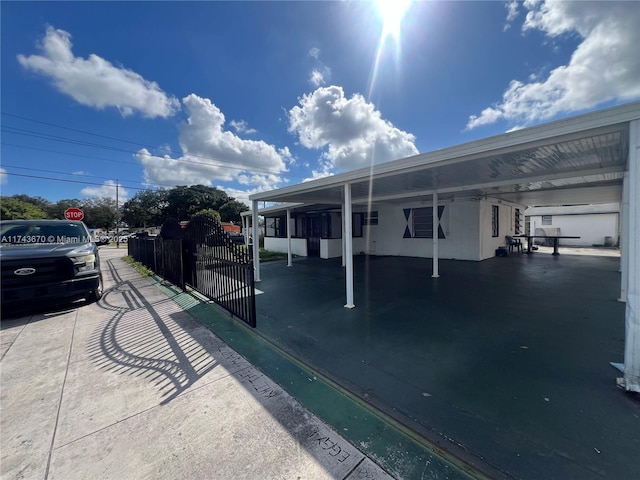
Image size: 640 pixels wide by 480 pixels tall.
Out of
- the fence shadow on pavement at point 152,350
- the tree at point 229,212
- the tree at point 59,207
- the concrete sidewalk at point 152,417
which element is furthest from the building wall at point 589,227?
the tree at point 59,207

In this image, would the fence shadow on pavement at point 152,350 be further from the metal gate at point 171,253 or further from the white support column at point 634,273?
the white support column at point 634,273

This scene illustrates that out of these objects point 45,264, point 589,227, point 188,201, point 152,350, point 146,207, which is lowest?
point 152,350

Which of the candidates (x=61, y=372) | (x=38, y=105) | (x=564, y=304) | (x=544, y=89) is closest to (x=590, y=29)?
(x=544, y=89)

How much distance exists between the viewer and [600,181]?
669cm

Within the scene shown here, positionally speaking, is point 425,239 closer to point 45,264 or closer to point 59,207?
point 45,264

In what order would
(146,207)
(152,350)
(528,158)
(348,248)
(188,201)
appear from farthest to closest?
(146,207) < (188,201) < (348,248) < (528,158) < (152,350)

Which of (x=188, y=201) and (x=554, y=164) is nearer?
(x=554, y=164)

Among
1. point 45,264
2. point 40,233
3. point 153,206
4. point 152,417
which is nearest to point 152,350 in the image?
point 152,417

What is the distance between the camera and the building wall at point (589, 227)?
17.1 metres

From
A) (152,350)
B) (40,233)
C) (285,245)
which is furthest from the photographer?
(285,245)

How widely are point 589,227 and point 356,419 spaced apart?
81.8ft

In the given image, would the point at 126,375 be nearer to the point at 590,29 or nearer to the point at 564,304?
the point at 564,304

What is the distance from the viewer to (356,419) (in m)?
2.06

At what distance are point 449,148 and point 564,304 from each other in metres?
4.21
